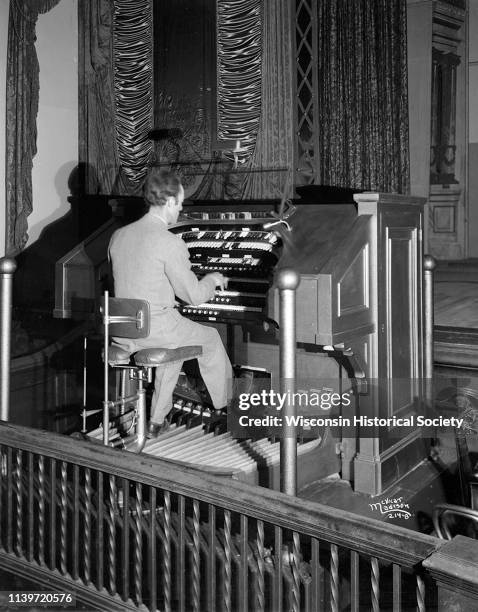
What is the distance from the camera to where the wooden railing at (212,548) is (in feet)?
5.80

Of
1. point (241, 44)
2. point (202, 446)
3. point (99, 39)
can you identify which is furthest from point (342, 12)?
point (202, 446)

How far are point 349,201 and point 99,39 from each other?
2.13 meters

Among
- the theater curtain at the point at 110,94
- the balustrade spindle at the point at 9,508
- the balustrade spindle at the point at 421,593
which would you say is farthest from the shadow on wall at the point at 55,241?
the balustrade spindle at the point at 421,593

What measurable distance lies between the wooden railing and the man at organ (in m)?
0.68

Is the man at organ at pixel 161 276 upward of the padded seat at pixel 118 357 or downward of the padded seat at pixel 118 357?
upward

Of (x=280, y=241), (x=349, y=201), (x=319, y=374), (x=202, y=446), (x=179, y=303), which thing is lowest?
(x=202, y=446)

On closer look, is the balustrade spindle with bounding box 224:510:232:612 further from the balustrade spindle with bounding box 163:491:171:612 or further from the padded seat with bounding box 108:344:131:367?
the padded seat with bounding box 108:344:131:367

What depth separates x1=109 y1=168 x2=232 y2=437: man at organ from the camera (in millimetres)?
3223

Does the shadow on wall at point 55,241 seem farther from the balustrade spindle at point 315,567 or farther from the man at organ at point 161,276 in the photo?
the balustrade spindle at point 315,567

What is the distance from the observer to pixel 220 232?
3748 millimetres

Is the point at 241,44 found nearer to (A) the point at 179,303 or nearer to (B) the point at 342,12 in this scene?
(B) the point at 342,12

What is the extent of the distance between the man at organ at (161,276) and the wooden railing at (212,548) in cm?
68

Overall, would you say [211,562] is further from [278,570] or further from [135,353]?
[135,353]

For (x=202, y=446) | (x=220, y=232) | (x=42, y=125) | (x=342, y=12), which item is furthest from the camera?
(x=42, y=125)
